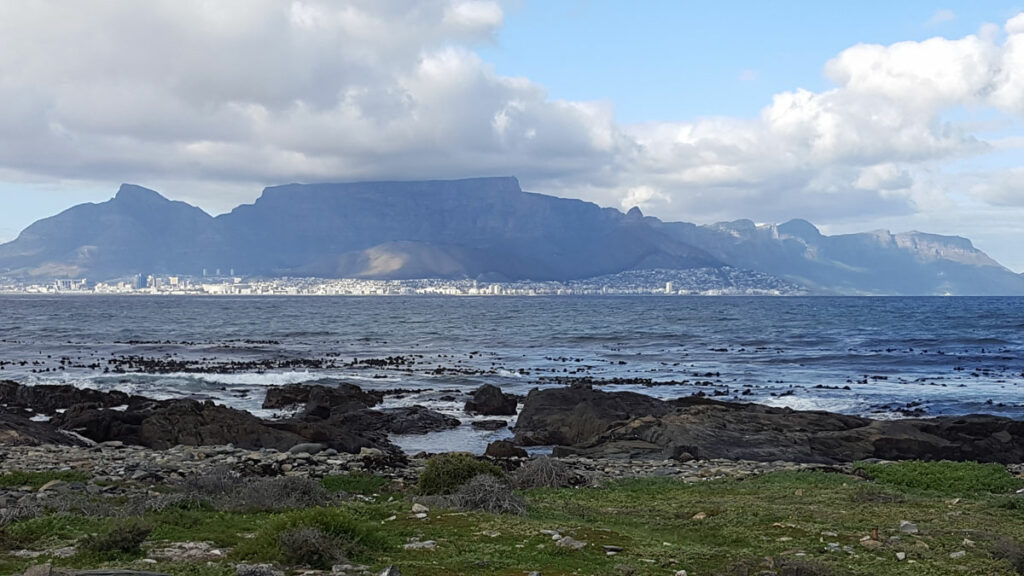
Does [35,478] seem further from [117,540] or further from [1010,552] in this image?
[1010,552]

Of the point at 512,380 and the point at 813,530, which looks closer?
the point at 813,530

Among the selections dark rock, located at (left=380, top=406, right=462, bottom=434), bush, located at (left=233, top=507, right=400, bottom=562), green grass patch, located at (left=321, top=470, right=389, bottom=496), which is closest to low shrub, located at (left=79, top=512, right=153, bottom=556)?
bush, located at (left=233, top=507, right=400, bottom=562)

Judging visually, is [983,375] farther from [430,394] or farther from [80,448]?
[80,448]

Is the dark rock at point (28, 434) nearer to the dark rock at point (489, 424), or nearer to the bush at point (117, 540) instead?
the dark rock at point (489, 424)

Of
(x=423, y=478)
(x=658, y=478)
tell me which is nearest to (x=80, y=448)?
(x=423, y=478)

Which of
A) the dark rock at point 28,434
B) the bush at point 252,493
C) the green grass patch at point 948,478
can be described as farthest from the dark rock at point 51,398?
the green grass patch at point 948,478

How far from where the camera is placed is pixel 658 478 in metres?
20.0

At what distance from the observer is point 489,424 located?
119 feet

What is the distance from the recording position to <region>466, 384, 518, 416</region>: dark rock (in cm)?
3975

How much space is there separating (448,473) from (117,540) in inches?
289

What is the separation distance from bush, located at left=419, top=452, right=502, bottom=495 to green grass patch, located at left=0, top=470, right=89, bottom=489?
24.6 ft

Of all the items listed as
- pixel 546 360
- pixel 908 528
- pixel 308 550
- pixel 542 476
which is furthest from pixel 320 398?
pixel 908 528

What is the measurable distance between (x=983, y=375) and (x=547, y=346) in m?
40.9

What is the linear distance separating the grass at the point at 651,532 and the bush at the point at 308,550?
0.18 feet
